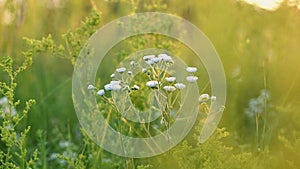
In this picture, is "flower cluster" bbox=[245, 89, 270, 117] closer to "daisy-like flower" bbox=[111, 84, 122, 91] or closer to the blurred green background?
the blurred green background

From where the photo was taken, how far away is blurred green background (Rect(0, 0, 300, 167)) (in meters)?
2.62

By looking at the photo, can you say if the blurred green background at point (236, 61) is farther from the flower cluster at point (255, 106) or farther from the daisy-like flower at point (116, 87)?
the daisy-like flower at point (116, 87)

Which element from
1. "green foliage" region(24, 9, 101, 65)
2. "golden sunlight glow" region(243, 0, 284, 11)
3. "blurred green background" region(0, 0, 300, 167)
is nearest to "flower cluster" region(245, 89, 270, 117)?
"blurred green background" region(0, 0, 300, 167)

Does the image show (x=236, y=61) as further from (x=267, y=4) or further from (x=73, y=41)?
(x=73, y=41)

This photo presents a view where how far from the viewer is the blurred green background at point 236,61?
262 cm

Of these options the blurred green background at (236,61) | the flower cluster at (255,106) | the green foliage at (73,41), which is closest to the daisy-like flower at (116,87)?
the green foliage at (73,41)

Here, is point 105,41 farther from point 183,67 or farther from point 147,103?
point 147,103

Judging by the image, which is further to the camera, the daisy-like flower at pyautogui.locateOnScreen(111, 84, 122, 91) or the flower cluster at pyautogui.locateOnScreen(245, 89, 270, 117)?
the flower cluster at pyautogui.locateOnScreen(245, 89, 270, 117)

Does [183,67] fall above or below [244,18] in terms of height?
below

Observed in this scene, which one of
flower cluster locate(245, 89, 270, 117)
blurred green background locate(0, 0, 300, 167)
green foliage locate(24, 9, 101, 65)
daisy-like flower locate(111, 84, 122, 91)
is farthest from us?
flower cluster locate(245, 89, 270, 117)

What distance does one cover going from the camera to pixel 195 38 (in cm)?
306

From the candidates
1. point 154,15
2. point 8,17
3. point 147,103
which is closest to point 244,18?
point 154,15

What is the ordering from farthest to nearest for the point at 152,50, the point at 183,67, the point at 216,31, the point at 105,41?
the point at 105,41, the point at 216,31, the point at 183,67, the point at 152,50

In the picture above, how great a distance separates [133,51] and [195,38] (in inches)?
24.8
